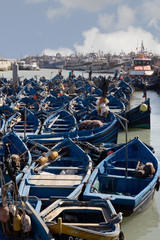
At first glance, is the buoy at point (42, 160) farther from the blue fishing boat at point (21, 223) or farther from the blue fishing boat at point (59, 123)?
the blue fishing boat at point (59, 123)

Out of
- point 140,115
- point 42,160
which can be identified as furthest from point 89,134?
point 140,115

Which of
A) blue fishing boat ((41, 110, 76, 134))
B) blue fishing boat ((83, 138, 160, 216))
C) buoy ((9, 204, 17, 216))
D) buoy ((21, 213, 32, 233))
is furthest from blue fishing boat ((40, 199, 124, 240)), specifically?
blue fishing boat ((41, 110, 76, 134))

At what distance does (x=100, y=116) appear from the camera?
2367cm

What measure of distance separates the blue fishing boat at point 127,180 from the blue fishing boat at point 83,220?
0.98m

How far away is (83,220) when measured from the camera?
10961mm

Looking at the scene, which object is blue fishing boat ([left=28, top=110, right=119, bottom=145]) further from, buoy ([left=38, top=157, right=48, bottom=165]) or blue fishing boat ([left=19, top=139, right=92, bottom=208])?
buoy ([left=38, top=157, right=48, bottom=165])

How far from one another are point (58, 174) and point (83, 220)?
4.01 m

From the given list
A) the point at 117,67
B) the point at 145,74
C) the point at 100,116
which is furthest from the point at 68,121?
the point at 117,67

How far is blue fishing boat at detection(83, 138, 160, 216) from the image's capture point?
12.1m

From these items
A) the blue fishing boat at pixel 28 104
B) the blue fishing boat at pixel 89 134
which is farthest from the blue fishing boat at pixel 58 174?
the blue fishing boat at pixel 28 104

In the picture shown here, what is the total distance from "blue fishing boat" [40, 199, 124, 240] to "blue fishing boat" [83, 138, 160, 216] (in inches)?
38.6

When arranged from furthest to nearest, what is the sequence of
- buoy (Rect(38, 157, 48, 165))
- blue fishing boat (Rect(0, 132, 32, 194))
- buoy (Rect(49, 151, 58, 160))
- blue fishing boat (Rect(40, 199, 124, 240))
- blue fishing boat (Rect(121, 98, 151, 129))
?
blue fishing boat (Rect(121, 98, 151, 129))
buoy (Rect(49, 151, 58, 160))
buoy (Rect(38, 157, 48, 165))
blue fishing boat (Rect(0, 132, 32, 194))
blue fishing boat (Rect(40, 199, 124, 240))

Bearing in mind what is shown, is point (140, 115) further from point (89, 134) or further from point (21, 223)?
point (21, 223)

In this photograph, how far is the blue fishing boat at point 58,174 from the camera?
12.8 meters
